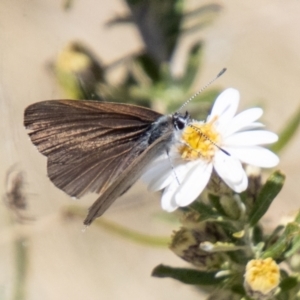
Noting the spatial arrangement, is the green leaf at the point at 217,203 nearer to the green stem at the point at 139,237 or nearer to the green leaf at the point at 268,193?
the green leaf at the point at 268,193

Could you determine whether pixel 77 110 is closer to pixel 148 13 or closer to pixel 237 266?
pixel 237 266

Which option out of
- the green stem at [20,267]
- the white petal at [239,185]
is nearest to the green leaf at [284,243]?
the white petal at [239,185]

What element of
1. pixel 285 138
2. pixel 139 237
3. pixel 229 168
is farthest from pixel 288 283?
pixel 139 237

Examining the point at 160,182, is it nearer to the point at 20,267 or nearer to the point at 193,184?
the point at 193,184

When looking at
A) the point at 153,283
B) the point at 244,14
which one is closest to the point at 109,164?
the point at 153,283

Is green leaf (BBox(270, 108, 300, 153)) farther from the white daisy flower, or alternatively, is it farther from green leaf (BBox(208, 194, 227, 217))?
green leaf (BBox(208, 194, 227, 217))
